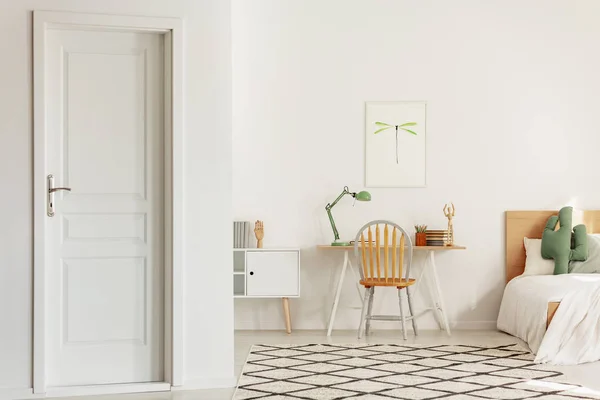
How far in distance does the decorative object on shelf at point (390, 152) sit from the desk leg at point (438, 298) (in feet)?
2.13

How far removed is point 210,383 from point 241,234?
6.41 ft

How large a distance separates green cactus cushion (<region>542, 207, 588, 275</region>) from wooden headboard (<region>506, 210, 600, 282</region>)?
0.19 m

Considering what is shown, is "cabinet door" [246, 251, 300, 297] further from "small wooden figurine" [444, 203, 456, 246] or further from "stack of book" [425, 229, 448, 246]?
"small wooden figurine" [444, 203, 456, 246]

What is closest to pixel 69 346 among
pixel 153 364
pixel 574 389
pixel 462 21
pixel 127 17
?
pixel 153 364

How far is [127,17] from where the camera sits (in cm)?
376

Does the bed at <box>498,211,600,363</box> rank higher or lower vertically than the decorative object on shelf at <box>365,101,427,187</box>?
lower

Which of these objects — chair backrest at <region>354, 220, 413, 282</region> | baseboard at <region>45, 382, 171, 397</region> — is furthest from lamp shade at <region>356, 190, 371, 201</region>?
baseboard at <region>45, 382, 171, 397</region>

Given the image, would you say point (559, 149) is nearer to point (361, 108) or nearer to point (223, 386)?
point (361, 108)

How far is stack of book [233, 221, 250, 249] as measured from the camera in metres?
5.64

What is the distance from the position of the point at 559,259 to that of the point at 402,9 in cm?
232

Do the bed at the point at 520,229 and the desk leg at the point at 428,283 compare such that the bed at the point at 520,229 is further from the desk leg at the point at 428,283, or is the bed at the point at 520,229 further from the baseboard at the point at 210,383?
the baseboard at the point at 210,383

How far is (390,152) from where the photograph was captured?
5875mm

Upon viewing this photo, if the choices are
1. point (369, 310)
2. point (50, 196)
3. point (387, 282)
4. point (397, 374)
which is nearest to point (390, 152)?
point (387, 282)

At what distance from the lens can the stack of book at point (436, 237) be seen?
5586mm
